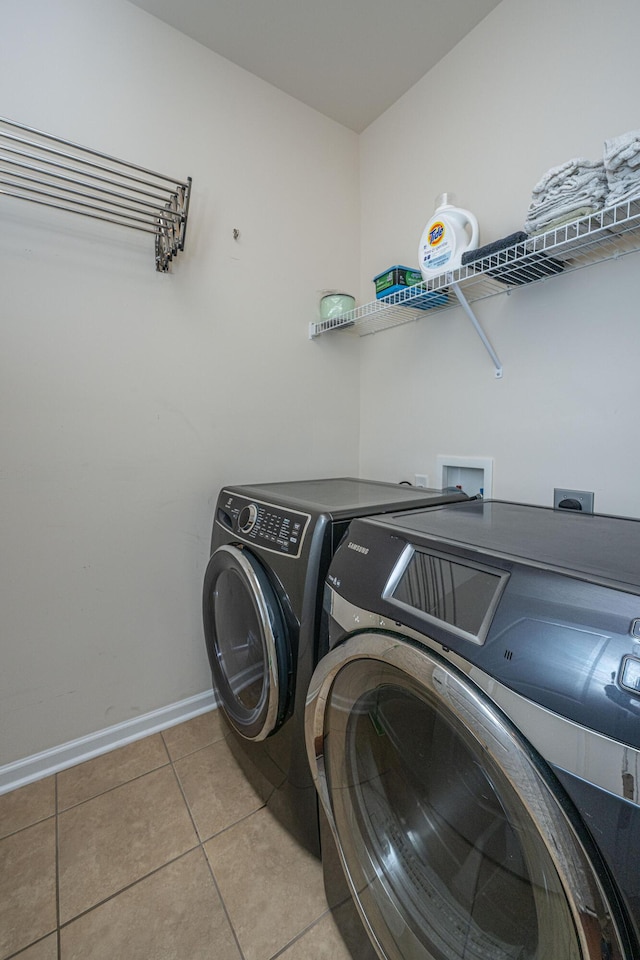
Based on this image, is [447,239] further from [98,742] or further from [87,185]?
[98,742]

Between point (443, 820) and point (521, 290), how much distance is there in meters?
1.50

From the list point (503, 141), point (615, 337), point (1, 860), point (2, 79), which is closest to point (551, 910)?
point (615, 337)

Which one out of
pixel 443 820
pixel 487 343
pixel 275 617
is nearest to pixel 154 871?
pixel 275 617

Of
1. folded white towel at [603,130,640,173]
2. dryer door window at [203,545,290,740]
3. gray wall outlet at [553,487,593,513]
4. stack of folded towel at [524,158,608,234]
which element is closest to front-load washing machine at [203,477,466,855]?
dryer door window at [203,545,290,740]

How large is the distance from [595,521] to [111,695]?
1.72 m

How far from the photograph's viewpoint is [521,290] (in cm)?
138

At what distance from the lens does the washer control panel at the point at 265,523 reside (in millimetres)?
1054

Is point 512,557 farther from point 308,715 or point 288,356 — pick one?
point 288,356

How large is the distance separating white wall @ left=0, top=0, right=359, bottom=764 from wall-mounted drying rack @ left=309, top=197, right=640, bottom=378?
568mm

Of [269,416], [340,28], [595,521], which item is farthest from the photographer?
[269,416]

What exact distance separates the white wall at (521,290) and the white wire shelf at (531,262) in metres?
0.04

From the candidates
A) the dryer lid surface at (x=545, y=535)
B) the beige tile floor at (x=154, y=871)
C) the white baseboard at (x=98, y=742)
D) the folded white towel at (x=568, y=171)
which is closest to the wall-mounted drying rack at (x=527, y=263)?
the folded white towel at (x=568, y=171)

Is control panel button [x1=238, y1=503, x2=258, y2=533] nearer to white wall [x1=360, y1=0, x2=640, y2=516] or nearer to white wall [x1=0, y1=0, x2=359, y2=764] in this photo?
white wall [x1=0, y1=0, x2=359, y2=764]

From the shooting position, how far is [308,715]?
0.90 m
